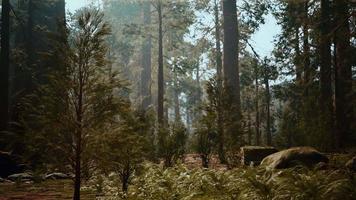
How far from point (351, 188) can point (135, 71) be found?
38879 millimetres

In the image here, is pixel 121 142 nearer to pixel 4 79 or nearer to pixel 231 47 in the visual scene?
pixel 4 79

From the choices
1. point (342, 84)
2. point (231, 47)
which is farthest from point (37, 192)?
point (342, 84)

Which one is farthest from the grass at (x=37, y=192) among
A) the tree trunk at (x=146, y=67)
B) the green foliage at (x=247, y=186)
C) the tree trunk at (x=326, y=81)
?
the tree trunk at (x=146, y=67)

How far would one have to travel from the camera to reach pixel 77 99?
6555 millimetres

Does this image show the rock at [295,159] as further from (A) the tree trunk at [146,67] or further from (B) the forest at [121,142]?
(A) the tree trunk at [146,67]

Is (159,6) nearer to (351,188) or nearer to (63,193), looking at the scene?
(63,193)

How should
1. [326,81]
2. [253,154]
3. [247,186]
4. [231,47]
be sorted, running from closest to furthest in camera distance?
[247,186] < [253,154] < [326,81] < [231,47]

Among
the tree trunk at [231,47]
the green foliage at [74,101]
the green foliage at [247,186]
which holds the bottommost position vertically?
the green foliage at [247,186]

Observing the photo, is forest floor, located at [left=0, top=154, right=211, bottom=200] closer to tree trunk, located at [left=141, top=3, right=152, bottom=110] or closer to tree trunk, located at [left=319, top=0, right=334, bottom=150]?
tree trunk, located at [left=319, top=0, right=334, bottom=150]

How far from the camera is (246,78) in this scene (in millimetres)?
34062

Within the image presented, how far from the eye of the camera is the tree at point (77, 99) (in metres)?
6.32

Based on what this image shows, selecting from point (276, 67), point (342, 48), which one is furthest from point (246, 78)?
point (342, 48)

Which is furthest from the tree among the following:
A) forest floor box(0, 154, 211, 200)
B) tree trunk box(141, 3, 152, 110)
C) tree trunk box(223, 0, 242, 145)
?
tree trunk box(141, 3, 152, 110)

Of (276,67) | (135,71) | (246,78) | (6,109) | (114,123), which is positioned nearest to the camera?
(114,123)
